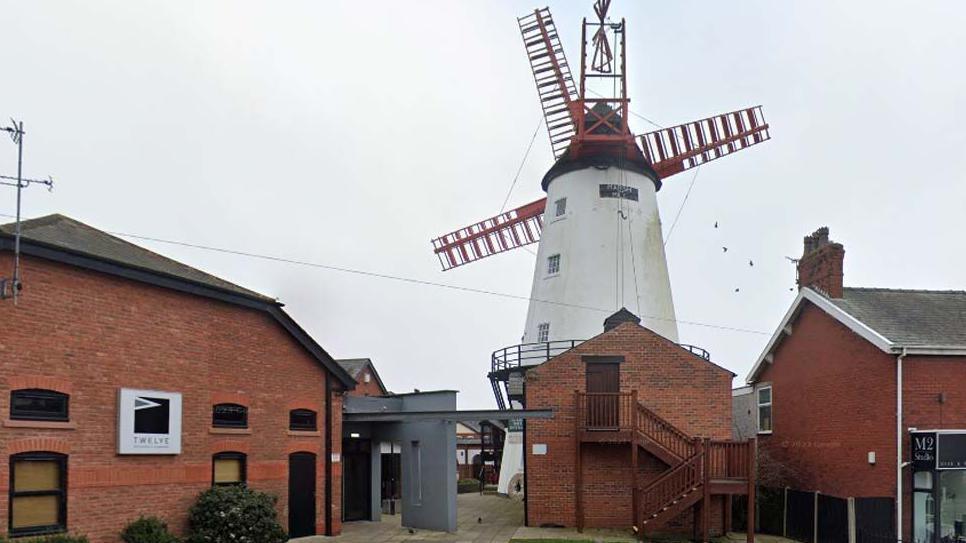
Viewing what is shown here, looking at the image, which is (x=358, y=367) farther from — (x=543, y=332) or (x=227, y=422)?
(x=227, y=422)

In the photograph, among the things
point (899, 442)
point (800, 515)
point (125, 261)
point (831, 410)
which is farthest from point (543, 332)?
point (125, 261)

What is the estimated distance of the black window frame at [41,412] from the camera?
12641 millimetres

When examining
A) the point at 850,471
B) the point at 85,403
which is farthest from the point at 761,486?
the point at 85,403

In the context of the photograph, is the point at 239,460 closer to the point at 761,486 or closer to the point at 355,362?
the point at 761,486

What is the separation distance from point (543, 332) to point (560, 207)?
186 inches

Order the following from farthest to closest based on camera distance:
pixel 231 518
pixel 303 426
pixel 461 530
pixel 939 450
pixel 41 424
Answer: pixel 461 530 → pixel 303 426 → pixel 939 450 → pixel 231 518 → pixel 41 424

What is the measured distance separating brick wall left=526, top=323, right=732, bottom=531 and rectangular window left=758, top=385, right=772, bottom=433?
3.48m

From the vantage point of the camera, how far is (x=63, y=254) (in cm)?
1346

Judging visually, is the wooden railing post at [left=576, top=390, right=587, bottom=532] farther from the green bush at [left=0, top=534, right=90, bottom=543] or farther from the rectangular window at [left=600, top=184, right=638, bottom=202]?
the green bush at [left=0, top=534, right=90, bottom=543]

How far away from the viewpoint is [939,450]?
690 inches

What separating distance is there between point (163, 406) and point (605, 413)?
10.9 metres

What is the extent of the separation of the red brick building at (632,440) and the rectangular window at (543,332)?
24.8 feet

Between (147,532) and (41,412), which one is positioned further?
(147,532)

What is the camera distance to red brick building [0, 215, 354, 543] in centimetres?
1290
